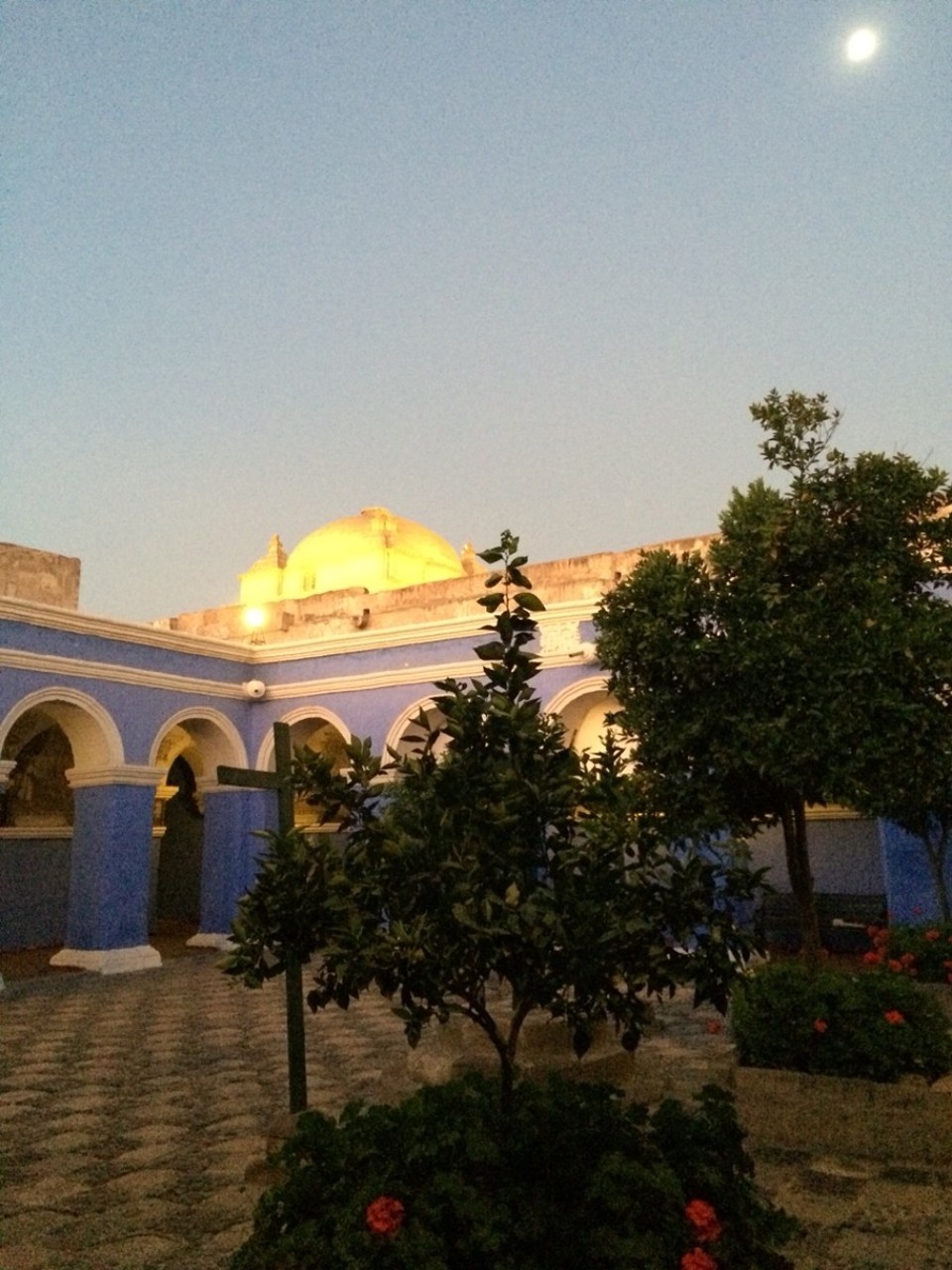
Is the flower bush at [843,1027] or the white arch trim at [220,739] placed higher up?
the white arch trim at [220,739]

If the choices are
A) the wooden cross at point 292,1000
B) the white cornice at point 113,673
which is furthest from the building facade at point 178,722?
the wooden cross at point 292,1000

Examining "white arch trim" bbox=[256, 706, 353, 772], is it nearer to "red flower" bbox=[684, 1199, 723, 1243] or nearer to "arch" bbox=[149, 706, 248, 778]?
"arch" bbox=[149, 706, 248, 778]

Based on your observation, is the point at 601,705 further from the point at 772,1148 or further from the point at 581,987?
the point at 581,987

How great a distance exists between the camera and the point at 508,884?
2.76 metres

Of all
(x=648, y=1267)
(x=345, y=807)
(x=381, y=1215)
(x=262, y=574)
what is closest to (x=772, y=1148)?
(x=648, y=1267)

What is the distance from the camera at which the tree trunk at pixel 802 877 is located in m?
5.88

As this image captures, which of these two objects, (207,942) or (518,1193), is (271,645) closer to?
(207,942)

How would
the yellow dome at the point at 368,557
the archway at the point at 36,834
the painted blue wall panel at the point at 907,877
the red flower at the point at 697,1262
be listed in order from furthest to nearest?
the yellow dome at the point at 368,557 → the archway at the point at 36,834 → the painted blue wall panel at the point at 907,877 → the red flower at the point at 697,1262

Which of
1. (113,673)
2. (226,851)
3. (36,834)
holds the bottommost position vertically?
(226,851)

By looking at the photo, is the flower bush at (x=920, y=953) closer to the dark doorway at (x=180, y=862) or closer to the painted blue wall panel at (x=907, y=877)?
the painted blue wall panel at (x=907, y=877)

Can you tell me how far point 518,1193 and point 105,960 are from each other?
1088 centimetres

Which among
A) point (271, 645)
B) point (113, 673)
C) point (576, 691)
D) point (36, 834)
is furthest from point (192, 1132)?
point (36, 834)

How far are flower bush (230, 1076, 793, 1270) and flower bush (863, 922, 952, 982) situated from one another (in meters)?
5.34

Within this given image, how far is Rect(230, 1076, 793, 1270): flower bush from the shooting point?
2.60 m
